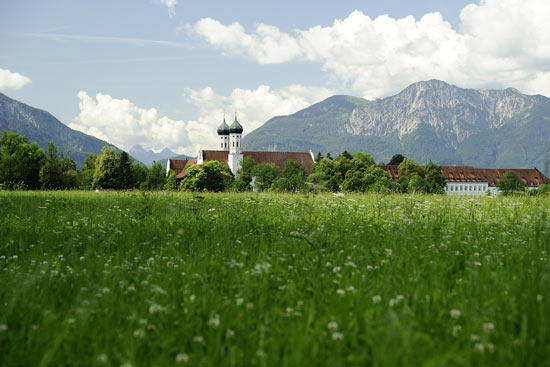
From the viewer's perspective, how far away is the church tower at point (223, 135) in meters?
179

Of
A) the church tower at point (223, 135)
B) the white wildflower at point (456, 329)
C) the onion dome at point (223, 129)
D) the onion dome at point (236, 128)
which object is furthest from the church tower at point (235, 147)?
the white wildflower at point (456, 329)

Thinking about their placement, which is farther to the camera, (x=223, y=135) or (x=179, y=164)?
(x=223, y=135)

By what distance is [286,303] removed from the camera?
457 centimetres

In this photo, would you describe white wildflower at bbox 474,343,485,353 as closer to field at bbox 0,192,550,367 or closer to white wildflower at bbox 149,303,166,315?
field at bbox 0,192,550,367

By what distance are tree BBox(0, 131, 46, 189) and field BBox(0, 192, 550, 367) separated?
71528 millimetres

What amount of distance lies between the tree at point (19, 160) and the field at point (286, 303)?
71.5 m

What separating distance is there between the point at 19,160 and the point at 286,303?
78.0m

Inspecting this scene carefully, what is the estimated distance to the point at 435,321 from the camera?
13.3 feet

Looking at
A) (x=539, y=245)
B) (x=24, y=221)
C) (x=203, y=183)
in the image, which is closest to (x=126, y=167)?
(x=203, y=183)

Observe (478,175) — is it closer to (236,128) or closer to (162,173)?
(236,128)

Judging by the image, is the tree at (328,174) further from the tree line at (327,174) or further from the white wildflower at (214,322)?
the white wildflower at (214,322)

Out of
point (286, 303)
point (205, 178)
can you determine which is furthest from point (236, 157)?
point (286, 303)

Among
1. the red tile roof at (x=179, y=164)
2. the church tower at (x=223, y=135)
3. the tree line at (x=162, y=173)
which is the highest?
the church tower at (x=223, y=135)

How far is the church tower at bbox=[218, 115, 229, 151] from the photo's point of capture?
179m
